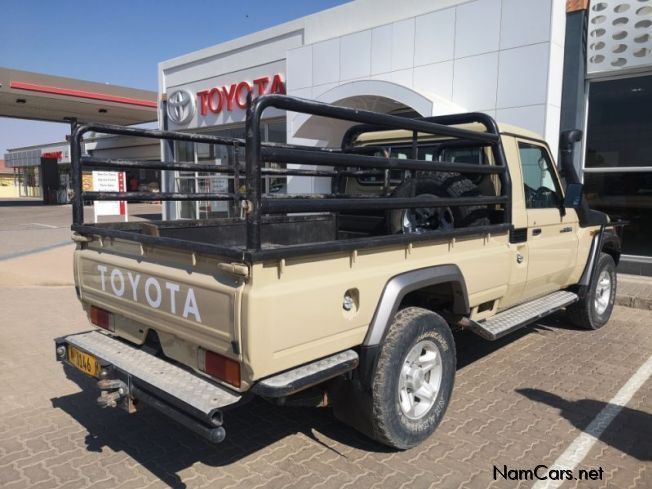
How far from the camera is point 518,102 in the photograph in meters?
8.44

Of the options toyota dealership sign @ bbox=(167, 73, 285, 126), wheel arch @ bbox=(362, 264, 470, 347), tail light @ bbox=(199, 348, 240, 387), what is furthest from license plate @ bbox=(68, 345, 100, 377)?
toyota dealership sign @ bbox=(167, 73, 285, 126)

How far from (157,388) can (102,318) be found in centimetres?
118

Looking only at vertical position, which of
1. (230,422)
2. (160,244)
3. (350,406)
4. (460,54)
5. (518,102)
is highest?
(460,54)

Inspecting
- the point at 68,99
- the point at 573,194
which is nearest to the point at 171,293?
the point at 573,194

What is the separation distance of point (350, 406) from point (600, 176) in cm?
800

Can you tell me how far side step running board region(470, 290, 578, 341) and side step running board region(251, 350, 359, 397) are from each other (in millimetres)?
1311

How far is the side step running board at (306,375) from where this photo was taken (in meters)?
2.35

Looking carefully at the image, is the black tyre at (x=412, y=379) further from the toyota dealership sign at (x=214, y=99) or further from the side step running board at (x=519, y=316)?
the toyota dealership sign at (x=214, y=99)

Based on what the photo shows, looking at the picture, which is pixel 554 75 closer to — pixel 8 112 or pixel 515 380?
pixel 515 380

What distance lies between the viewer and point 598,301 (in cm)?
593

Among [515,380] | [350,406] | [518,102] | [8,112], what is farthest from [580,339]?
[8,112]

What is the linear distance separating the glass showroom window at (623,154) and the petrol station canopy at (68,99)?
17.7 meters

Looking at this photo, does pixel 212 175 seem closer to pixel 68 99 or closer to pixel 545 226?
pixel 68 99

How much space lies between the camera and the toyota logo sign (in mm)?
15336
